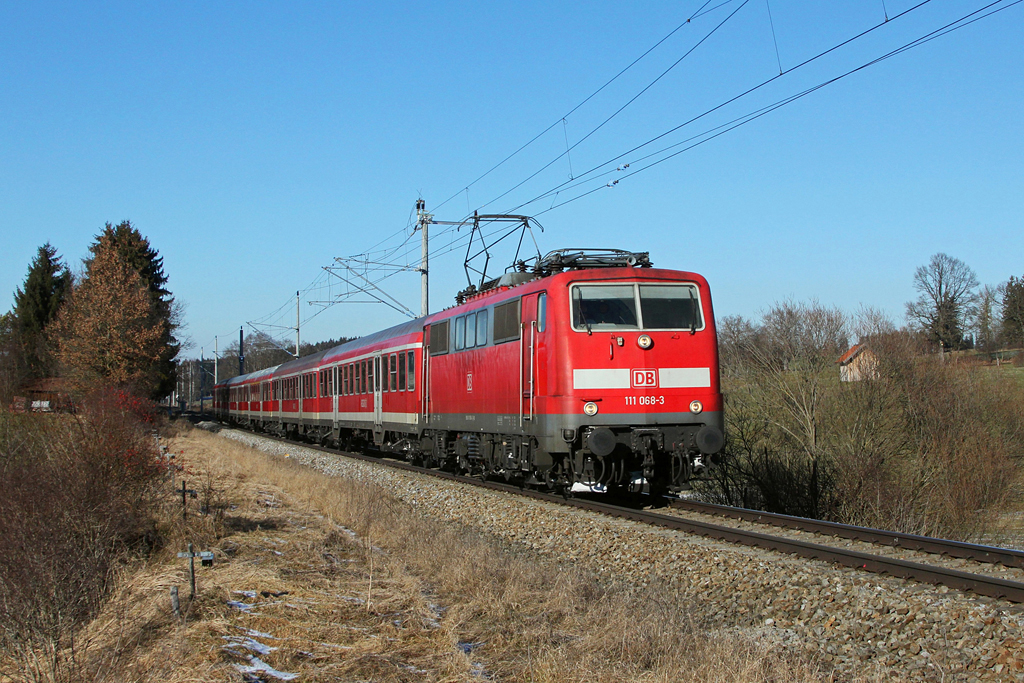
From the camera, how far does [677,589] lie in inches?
328

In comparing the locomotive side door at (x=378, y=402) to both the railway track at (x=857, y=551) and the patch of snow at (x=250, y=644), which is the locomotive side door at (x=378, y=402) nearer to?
the railway track at (x=857, y=551)

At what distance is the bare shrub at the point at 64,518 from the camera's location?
5.61 meters

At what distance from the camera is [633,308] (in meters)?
12.4

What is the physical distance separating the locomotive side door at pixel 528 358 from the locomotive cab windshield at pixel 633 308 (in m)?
0.90

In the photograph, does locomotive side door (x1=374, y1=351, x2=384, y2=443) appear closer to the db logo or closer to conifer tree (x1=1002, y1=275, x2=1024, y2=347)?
the db logo

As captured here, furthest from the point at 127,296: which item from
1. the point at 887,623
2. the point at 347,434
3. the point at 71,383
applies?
the point at 887,623

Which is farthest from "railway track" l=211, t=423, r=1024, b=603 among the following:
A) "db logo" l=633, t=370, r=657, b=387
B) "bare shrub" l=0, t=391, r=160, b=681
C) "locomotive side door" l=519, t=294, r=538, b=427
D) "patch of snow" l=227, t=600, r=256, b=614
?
"bare shrub" l=0, t=391, r=160, b=681

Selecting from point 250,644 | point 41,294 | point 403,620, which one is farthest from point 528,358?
point 41,294

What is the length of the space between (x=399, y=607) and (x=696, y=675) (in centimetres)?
286

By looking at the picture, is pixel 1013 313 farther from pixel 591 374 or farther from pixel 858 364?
pixel 591 374

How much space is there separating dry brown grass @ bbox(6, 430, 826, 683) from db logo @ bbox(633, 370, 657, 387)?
9.90ft

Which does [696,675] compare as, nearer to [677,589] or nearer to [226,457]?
[677,589]

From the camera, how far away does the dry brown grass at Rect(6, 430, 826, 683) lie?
5430 mm

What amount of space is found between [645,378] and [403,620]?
20.4 feet
